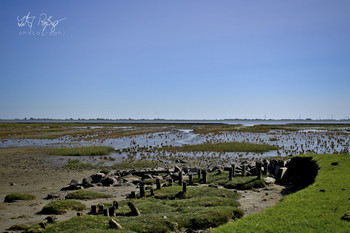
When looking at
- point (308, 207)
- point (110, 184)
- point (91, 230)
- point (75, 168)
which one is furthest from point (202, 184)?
point (75, 168)

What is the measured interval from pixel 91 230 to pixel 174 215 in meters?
4.66

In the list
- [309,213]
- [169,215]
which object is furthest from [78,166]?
[309,213]

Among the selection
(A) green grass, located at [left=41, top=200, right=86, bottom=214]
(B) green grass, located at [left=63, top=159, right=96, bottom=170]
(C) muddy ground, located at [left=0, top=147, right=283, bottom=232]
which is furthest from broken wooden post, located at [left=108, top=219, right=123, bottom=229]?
(B) green grass, located at [left=63, top=159, right=96, bottom=170]

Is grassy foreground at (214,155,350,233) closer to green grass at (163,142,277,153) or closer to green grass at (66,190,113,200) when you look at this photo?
green grass at (66,190,113,200)

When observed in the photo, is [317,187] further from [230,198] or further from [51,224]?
[51,224]

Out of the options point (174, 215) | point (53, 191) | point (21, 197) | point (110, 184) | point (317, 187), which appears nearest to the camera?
point (174, 215)

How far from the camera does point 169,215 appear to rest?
16.4 meters

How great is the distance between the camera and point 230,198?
68.3 ft

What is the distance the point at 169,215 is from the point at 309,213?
7067 millimetres

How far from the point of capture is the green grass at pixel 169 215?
47.8 feet

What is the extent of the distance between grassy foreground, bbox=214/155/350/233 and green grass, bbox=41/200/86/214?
10131 mm

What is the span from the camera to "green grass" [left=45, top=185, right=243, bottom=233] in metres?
14.6

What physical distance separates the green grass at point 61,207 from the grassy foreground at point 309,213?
33.2 feet

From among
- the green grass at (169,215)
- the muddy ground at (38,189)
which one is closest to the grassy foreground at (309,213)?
the green grass at (169,215)
